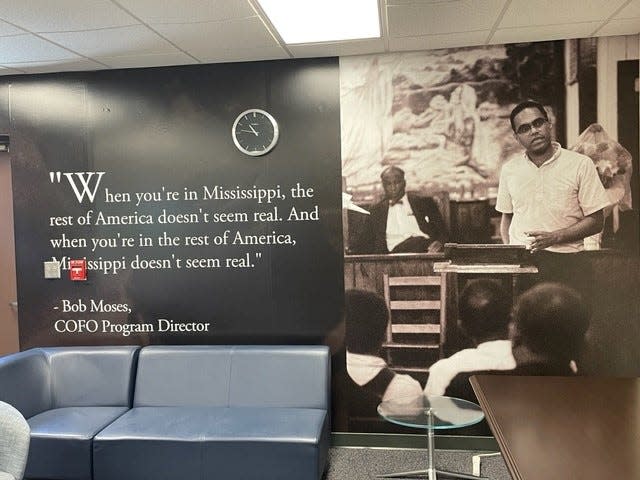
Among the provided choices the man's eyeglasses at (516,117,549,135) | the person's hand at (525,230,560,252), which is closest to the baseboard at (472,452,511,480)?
the person's hand at (525,230,560,252)

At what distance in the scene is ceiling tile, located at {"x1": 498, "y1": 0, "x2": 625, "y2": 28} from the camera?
2.73 meters

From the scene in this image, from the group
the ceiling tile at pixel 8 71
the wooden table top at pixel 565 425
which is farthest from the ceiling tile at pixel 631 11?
the ceiling tile at pixel 8 71

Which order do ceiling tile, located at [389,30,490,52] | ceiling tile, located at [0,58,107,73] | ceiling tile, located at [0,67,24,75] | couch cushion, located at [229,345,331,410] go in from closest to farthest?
ceiling tile, located at [389,30,490,52], couch cushion, located at [229,345,331,410], ceiling tile, located at [0,58,107,73], ceiling tile, located at [0,67,24,75]

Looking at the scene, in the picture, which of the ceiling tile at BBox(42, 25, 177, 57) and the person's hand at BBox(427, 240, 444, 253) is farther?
the person's hand at BBox(427, 240, 444, 253)

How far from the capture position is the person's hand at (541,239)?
341 cm

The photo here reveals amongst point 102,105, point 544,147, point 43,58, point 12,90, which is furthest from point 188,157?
point 544,147

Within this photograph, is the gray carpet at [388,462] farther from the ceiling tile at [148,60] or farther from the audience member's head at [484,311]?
the ceiling tile at [148,60]

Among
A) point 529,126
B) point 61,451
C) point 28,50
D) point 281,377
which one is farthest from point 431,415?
point 28,50

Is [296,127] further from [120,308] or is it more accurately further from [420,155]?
[120,308]

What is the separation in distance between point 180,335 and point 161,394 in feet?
1.52

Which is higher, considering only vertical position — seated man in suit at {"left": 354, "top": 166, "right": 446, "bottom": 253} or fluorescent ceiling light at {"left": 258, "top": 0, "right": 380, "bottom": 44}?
fluorescent ceiling light at {"left": 258, "top": 0, "right": 380, "bottom": 44}

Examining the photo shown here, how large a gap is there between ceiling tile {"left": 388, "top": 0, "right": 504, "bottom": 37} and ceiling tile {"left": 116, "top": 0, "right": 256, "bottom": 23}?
2.68ft

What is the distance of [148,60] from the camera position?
3531mm

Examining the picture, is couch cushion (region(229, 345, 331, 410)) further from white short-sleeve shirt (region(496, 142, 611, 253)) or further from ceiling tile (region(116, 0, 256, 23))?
ceiling tile (region(116, 0, 256, 23))
